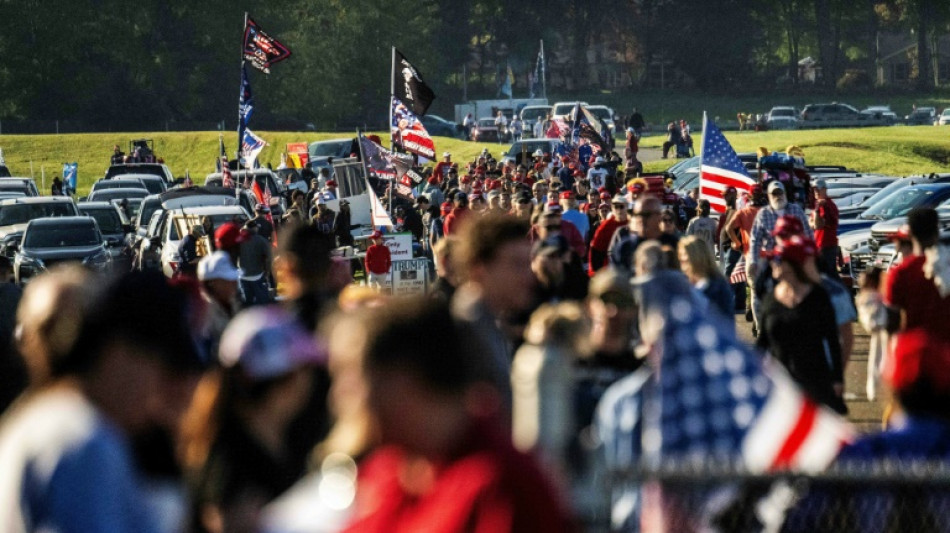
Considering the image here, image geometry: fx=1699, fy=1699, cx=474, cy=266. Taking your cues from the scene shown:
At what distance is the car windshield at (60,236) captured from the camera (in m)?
29.1

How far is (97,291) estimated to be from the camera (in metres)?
3.99

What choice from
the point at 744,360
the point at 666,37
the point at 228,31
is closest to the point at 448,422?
the point at 744,360

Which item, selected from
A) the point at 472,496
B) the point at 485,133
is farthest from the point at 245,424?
the point at 485,133

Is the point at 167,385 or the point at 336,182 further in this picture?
the point at 336,182

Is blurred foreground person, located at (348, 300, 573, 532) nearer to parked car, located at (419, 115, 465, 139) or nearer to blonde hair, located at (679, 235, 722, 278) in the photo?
blonde hair, located at (679, 235, 722, 278)

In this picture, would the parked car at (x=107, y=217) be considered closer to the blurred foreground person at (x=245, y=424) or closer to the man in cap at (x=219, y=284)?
the man in cap at (x=219, y=284)

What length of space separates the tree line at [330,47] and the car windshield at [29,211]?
5408 cm

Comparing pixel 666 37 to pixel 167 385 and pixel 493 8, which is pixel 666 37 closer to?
pixel 493 8

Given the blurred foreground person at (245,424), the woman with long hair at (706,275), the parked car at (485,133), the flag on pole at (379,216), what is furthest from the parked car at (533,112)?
the blurred foreground person at (245,424)

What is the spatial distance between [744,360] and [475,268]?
1.51 metres

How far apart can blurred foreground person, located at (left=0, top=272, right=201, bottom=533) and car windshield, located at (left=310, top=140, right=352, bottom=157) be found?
171 ft

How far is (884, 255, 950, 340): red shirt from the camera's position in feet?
32.4

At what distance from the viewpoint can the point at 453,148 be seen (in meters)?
67.3

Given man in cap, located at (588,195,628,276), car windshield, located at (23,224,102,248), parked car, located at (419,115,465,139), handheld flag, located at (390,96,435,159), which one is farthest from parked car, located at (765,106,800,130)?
man in cap, located at (588,195,628,276)
